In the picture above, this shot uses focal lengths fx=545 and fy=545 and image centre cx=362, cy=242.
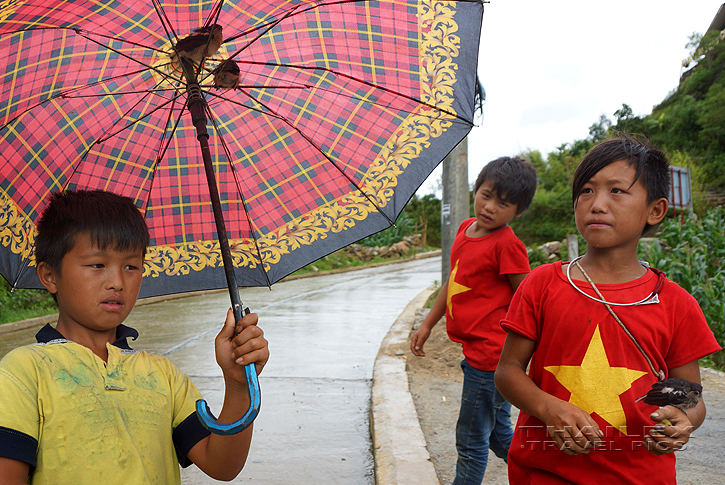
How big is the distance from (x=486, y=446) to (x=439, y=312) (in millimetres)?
738

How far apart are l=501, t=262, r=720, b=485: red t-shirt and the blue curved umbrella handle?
741mm

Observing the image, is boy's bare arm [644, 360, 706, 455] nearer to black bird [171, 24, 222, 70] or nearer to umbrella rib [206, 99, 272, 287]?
umbrella rib [206, 99, 272, 287]

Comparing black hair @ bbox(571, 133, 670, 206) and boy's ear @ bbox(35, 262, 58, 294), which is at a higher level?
black hair @ bbox(571, 133, 670, 206)

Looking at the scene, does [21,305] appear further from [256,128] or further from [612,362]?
[612,362]

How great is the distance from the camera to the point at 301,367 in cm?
578

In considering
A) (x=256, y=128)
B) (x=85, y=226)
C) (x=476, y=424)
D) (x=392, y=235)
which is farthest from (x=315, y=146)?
(x=392, y=235)

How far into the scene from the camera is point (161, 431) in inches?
54.6

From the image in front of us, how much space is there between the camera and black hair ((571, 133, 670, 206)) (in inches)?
58.8

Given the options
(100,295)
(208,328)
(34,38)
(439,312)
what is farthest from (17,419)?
(208,328)

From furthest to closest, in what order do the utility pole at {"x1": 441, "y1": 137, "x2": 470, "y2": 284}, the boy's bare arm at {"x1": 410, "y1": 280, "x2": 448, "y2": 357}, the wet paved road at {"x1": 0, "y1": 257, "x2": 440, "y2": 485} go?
the utility pole at {"x1": 441, "y1": 137, "x2": 470, "y2": 284} → the wet paved road at {"x1": 0, "y1": 257, "x2": 440, "y2": 485} → the boy's bare arm at {"x1": 410, "y1": 280, "x2": 448, "y2": 357}

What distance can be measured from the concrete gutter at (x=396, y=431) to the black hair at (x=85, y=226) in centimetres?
209

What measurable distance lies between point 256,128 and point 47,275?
963 millimetres

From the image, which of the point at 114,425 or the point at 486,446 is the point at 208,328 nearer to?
the point at 486,446

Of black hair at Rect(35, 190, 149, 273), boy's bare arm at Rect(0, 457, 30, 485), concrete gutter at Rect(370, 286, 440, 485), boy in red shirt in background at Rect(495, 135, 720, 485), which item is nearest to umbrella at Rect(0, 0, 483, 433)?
black hair at Rect(35, 190, 149, 273)
